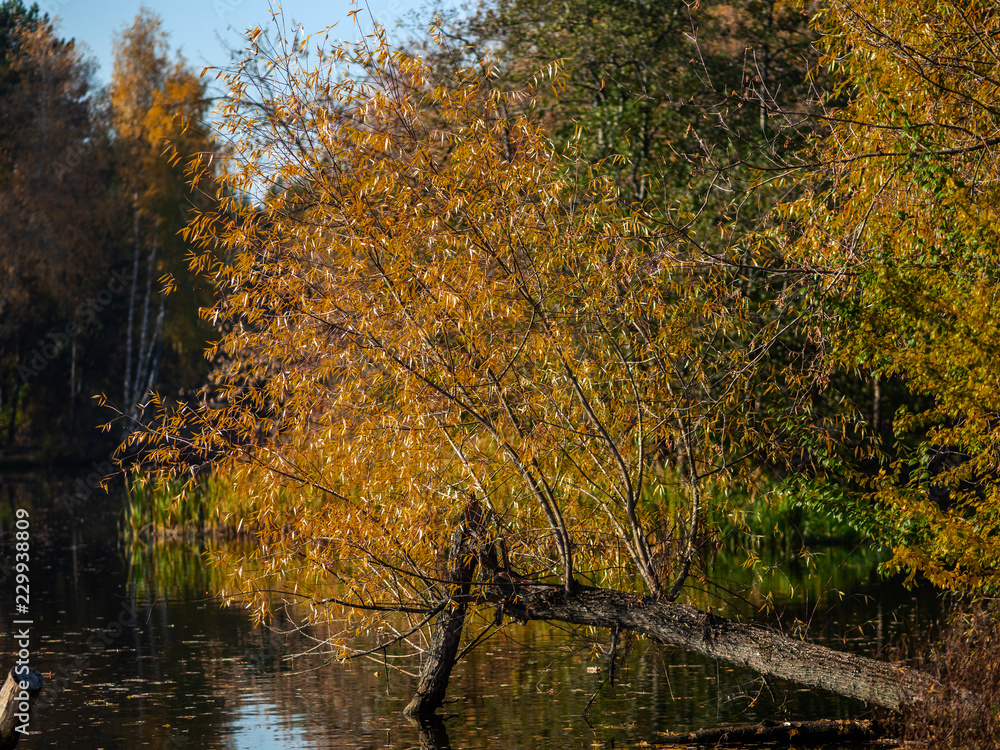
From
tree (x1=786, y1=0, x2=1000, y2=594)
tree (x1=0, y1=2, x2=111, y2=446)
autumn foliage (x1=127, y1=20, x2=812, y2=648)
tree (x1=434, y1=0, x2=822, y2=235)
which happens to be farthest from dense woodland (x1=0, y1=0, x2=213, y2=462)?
tree (x1=786, y1=0, x2=1000, y2=594)

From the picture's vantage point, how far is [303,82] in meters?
8.38

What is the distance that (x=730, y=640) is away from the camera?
809 centimetres

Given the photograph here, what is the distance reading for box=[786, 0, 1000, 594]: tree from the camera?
809 centimetres

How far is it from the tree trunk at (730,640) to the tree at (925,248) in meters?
1.30

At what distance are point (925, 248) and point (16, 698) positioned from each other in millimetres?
7284

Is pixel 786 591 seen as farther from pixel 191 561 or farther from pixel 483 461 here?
pixel 191 561

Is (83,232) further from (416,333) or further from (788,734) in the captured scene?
(788,734)

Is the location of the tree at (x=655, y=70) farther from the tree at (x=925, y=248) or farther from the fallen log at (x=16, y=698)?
the fallen log at (x=16, y=698)

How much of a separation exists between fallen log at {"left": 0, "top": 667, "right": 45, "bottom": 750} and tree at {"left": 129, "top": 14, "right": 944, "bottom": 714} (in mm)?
1671

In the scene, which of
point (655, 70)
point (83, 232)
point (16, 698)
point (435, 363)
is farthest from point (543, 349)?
point (83, 232)

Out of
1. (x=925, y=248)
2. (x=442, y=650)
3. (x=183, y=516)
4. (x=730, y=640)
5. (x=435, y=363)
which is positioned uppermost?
(x=925, y=248)

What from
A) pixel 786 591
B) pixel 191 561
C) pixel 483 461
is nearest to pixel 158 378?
pixel 191 561

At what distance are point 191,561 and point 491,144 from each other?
1321 cm

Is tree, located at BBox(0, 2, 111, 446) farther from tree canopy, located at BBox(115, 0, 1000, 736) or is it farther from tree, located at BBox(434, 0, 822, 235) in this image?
tree canopy, located at BBox(115, 0, 1000, 736)
